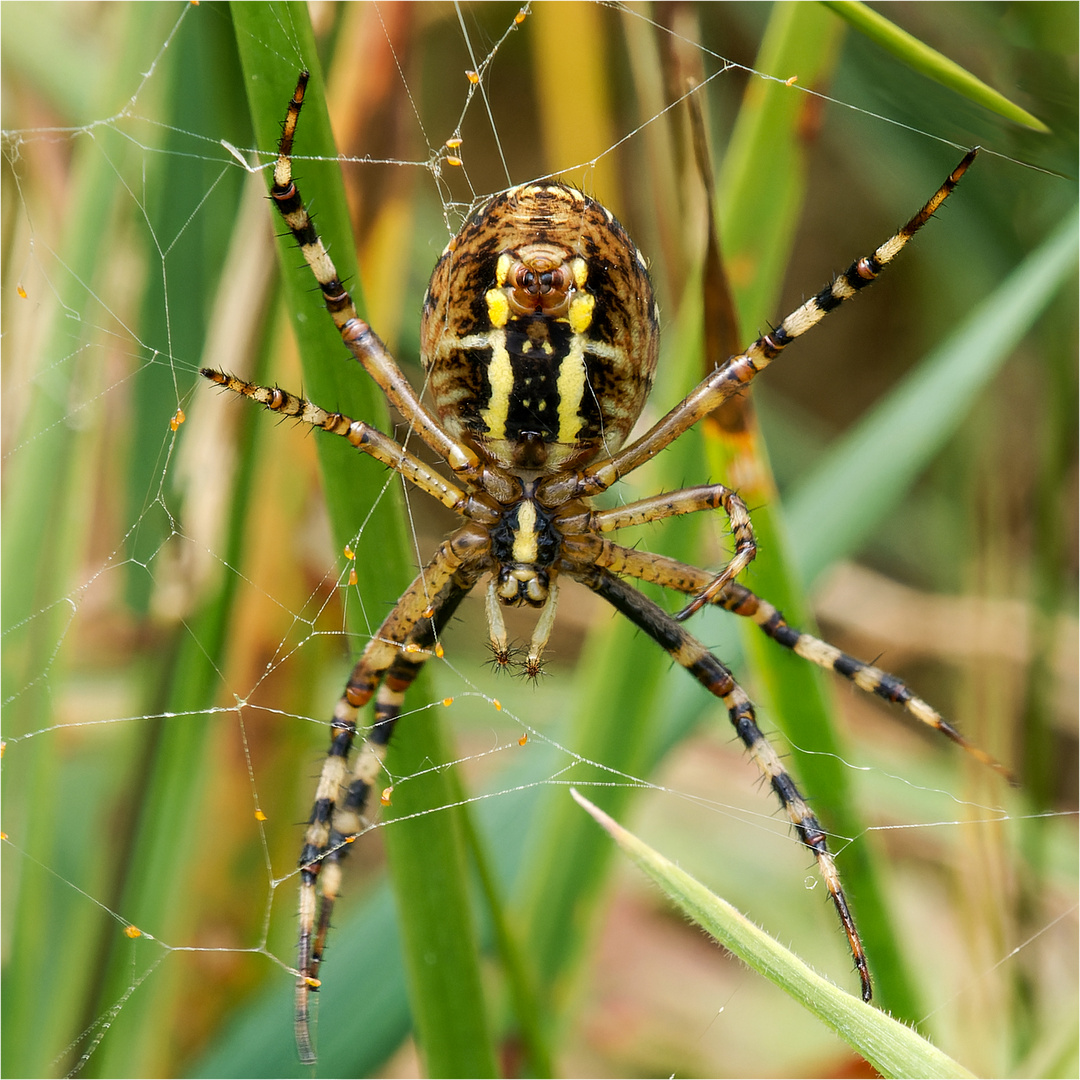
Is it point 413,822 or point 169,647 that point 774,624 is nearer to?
point 413,822

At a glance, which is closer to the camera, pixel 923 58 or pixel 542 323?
pixel 923 58

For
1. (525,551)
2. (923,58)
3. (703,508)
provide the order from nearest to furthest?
1. (923,58)
2. (703,508)
3. (525,551)

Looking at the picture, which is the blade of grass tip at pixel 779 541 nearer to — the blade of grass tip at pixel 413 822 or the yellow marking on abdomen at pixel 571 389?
the yellow marking on abdomen at pixel 571 389

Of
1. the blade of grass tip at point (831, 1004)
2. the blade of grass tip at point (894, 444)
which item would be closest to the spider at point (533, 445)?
the blade of grass tip at point (894, 444)

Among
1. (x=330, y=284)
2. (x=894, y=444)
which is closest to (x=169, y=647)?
(x=330, y=284)

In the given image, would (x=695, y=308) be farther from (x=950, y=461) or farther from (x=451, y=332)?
(x=950, y=461)

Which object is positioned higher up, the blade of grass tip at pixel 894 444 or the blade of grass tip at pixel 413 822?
the blade of grass tip at pixel 894 444
